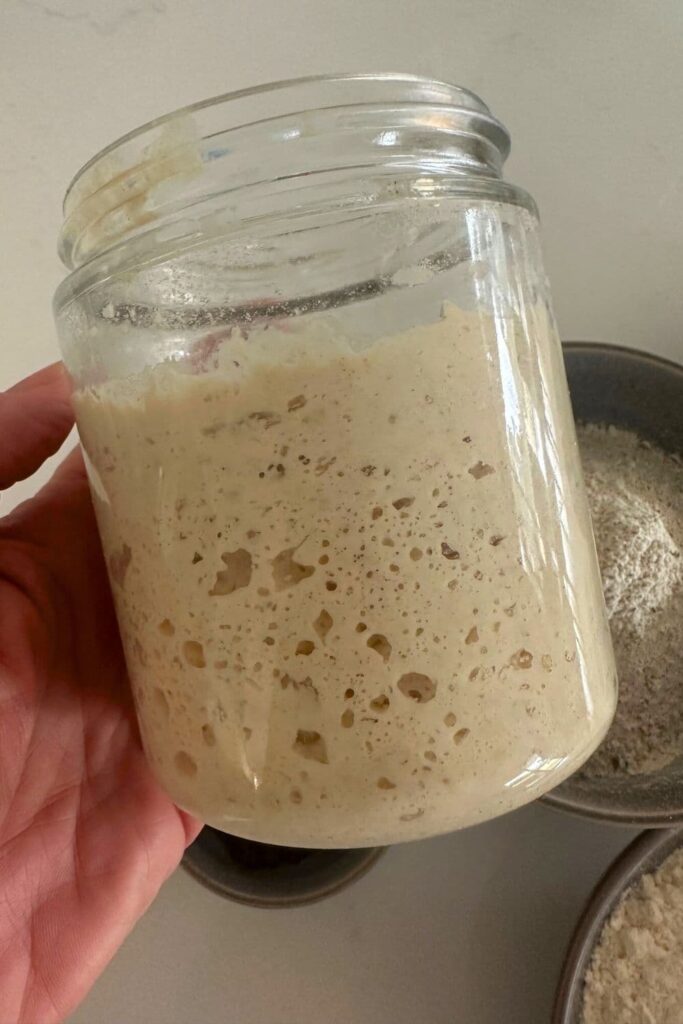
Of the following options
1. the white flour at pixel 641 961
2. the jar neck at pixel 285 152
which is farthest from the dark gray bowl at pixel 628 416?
the jar neck at pixel 285 152

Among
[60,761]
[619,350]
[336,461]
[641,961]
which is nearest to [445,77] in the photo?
[619,350]

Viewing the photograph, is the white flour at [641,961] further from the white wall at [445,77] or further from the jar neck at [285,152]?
the jar neck at [285,152]

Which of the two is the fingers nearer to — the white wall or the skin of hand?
the skin of hand

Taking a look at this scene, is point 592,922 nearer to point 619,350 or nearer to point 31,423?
point 619,350

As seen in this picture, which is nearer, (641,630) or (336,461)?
(336,461)

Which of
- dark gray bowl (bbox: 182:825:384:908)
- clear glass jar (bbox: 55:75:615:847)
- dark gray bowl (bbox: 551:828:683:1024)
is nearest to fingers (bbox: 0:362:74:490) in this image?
clear glass jar (bbox: 55:75:615:847)

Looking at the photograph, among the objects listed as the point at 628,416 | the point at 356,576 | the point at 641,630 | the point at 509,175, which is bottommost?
the point at 641,630

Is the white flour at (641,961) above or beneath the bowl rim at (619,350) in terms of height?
beneath
